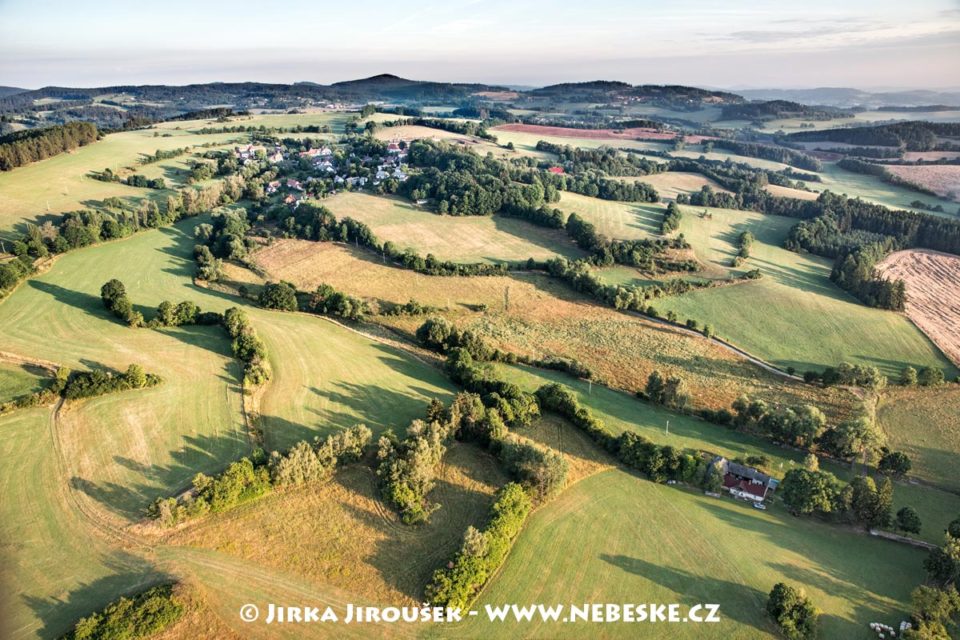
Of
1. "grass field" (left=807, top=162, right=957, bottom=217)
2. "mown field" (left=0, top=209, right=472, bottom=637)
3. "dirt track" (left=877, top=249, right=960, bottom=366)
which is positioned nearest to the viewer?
"mown field" (left=0, top=209, right=472, bottom=637)

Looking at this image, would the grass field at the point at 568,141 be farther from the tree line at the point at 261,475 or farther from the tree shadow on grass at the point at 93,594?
the tree shadow on grass at the point at 93,594

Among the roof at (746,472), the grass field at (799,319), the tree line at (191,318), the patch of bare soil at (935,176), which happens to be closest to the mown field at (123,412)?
the tree line at (191,318)

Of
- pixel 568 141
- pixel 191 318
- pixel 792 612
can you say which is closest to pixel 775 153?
pixel 568 141

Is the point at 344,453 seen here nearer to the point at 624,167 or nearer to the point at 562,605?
the point at 562,605

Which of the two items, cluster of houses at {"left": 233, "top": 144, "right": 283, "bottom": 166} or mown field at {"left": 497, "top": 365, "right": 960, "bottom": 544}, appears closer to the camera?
mown field at {"left": 497, "top": 365, "right": 960, "bottom": 544}

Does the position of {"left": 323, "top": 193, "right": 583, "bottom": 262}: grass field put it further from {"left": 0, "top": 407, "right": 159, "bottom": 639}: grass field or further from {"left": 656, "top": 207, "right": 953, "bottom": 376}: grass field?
{"left": 0, "top": 407, "right": 159, "bottom": 639}: grass field

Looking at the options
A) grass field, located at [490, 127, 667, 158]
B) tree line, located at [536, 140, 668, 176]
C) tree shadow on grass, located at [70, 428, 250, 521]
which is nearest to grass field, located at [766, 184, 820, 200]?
tree line, located at [536, 140, 668, 176]
